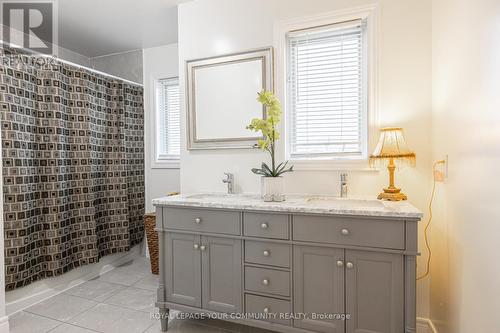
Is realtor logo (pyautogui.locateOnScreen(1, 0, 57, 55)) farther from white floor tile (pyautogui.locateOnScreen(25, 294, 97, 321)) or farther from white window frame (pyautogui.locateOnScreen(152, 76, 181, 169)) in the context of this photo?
white floor tile (pyautogui.locateOnScreen(25, 294, 97, 321))

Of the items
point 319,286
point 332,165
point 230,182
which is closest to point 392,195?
point 332,165

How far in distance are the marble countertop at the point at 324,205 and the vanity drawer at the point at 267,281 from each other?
369 mm

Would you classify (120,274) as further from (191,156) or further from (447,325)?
(447,325)

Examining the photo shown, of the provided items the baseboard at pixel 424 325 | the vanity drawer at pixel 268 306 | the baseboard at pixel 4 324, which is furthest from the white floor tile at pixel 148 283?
the baseboard at pixel 424 325

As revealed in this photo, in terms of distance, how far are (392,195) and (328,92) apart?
84 cm

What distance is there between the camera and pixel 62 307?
228 centimetres

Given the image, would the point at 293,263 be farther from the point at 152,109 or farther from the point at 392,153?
the point at 152,109

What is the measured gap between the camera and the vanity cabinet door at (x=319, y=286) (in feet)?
5.07

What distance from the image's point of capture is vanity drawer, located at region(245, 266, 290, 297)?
1651mm

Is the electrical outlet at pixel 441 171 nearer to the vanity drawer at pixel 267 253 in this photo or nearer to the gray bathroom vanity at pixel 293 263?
the gray bathroom vanity at pixel 293 263

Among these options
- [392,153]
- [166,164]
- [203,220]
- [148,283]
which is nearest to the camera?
[392,153]

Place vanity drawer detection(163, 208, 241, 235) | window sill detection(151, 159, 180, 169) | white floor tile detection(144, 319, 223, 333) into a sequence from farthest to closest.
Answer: window sill detection(151, 159, 180, 169) → white floor tile detection(144, 319, 223, 333) → vanity drawer detection(163, 208, 241, 235)

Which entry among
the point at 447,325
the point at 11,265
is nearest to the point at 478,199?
the point at 447,325

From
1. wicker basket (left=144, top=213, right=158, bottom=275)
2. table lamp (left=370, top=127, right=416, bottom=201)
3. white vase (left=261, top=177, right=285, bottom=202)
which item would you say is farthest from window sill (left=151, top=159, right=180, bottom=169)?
table lamp (left=370, top=127, right=416, bottom=201)
